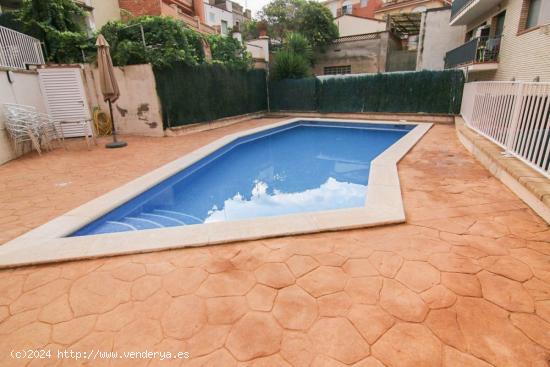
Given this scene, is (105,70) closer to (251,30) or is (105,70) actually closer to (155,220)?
(155,220)

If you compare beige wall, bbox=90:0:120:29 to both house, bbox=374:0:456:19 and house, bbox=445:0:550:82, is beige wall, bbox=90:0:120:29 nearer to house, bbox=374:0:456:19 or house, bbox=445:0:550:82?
house, bbox=445:0:550:82

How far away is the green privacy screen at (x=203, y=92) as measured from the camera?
9484 mm

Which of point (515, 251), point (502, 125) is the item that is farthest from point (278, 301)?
point (502, 125)

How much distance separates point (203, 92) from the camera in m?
10.8

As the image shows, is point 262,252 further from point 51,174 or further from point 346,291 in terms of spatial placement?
point 51,174

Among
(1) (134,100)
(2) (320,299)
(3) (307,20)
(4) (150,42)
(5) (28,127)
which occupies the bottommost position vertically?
(2) (320,299)

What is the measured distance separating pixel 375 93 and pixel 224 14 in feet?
74.3

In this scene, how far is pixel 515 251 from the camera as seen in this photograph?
255 cm

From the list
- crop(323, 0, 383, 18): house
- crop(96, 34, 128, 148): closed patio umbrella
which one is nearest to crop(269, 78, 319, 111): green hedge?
crop(96, 34, 128, 148): closed patio umbrella

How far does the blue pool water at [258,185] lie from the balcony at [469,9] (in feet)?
25.7

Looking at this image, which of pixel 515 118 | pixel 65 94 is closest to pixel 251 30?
pixel 65 94

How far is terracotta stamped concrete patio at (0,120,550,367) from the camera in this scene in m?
1.67

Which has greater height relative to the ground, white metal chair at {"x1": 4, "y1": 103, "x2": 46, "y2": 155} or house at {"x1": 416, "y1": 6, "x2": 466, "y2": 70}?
house at {"x1": 416, "y1": 6, "x2": 466, "y2": 70}

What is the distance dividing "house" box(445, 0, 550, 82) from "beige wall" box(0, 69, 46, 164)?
1465 cm
